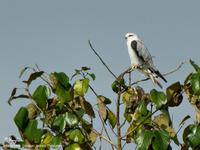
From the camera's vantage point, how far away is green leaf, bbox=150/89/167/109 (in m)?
3.59

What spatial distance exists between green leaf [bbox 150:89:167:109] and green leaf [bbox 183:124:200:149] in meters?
0.24

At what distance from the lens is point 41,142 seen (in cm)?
366

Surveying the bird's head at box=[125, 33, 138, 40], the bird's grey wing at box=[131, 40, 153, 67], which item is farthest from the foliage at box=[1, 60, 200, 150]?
the bird's head at box=[125, 33, 138, 40]

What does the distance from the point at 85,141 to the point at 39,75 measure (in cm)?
55

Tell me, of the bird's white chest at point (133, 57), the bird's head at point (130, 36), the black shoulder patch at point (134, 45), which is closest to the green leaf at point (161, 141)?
the bird's white chest at point (133, 57)

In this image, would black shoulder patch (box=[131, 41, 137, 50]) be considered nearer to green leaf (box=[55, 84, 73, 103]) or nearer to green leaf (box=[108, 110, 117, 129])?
green leaf (box=[108, 110, 117, 129])

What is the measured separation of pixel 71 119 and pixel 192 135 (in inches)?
31.2

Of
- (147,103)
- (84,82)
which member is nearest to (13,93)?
(84,82)

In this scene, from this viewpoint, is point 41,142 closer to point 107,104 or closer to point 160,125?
point 107,104

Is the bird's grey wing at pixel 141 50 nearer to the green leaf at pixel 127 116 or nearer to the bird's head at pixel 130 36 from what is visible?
the bird's head at pixel 130 36

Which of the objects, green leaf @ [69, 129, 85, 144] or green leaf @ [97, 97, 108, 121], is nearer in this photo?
green leaf @ [69, 129, 85, 144]

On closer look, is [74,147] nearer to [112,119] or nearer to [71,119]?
[71,119]

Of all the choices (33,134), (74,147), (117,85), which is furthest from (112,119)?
(33,134)

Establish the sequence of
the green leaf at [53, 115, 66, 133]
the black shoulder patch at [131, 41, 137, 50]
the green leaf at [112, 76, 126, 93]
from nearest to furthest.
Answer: the green leaf at [53, 115, 66, 133], the green leaf at [112, 76, 126, 93], the black shoulder patch at [131, 41, 137, 50]
